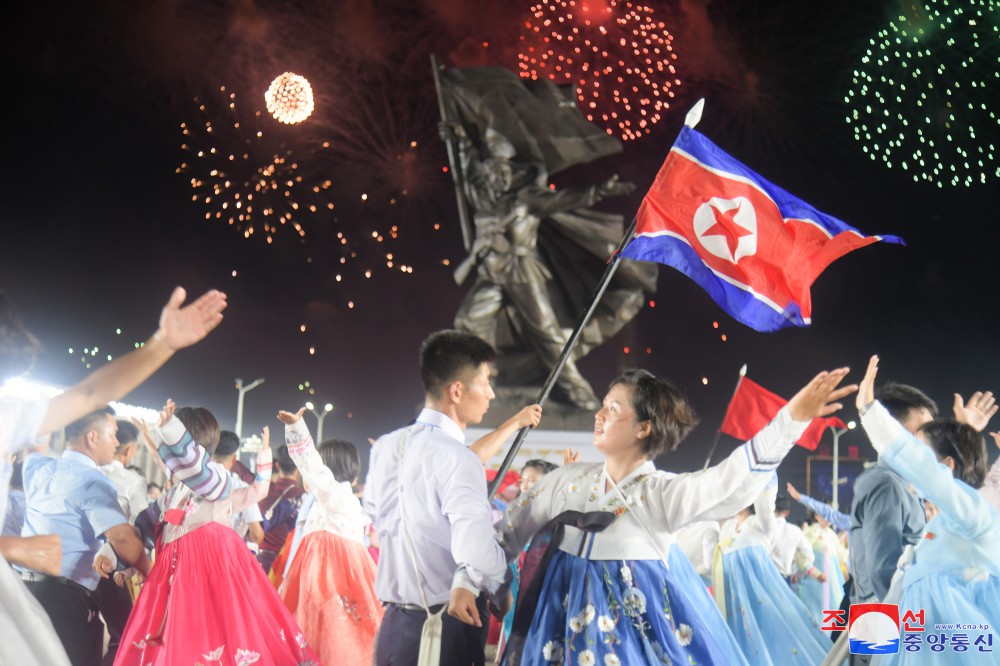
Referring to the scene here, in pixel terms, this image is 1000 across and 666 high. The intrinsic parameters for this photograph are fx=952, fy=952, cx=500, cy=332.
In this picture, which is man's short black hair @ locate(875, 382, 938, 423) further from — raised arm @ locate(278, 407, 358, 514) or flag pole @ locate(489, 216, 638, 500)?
raised arm @ locate(278, 407, 358, 514)

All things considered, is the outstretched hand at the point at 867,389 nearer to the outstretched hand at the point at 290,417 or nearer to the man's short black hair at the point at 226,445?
the outstretched hand at the point at 290,417

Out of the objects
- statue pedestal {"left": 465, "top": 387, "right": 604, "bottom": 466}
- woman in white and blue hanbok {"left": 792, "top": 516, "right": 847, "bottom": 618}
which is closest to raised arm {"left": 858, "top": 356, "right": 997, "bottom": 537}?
woman in white and blue hanbok {"left": 792, "top": 516, "right": 847, "bottom": 618}

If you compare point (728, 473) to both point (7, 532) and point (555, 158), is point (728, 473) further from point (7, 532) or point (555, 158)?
point (555, 158)

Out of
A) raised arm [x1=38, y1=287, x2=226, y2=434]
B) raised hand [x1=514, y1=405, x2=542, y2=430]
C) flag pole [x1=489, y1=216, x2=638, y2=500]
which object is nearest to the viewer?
raised arm [x1=38, y1=287, x2=226, y2=434]

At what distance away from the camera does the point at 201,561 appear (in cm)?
430

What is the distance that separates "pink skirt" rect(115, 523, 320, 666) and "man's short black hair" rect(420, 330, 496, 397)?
1.55 meters

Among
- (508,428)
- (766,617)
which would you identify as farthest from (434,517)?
(766,617)

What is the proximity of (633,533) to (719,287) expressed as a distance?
5.45ft

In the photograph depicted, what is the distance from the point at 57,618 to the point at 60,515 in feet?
1.49

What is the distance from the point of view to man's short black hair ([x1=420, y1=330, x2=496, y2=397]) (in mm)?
3471

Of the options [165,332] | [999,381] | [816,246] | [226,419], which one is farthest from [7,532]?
[226,419]

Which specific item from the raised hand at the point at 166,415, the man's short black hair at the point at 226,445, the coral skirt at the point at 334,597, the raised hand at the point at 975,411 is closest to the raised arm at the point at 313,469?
the coral skirt at the point at 334,597

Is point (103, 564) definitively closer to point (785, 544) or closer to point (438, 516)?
point (438, 516)
